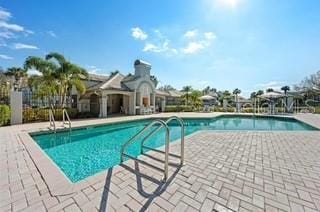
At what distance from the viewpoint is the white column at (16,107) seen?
1227 centimetres

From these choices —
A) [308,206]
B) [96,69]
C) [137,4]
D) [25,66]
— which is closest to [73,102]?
[25,66]

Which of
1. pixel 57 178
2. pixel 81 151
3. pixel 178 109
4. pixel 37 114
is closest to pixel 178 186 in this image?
pixel 57 178

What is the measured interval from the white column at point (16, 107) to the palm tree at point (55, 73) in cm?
236

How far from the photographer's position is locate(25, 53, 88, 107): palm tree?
14.1 m

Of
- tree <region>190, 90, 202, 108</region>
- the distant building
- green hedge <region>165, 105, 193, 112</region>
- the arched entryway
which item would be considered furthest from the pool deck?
tree <region>190, 90, 202, 108</region>

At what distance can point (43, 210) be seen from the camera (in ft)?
8.59

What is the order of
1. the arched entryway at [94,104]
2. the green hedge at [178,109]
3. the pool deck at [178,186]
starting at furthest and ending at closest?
the green hedge at [178,109] → the arched entryway at [94,104] → the pool deck at [178,186]

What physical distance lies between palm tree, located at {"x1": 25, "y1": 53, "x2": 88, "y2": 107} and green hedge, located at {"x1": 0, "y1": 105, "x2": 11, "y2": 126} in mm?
3365

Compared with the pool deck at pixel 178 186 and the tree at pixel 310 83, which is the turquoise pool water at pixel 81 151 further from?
the tree at pixel 310 83

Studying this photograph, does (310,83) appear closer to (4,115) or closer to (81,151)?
(81,151)

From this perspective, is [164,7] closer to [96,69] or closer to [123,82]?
[123,82]

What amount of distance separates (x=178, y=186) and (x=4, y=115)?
44.3ft

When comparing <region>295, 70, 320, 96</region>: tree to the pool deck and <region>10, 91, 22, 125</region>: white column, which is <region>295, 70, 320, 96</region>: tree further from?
<region>10, 91, 22, 125</region>: white column

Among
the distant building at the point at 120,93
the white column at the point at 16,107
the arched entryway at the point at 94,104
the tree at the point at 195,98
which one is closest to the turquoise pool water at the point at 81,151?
the white column at the point at 16,107
